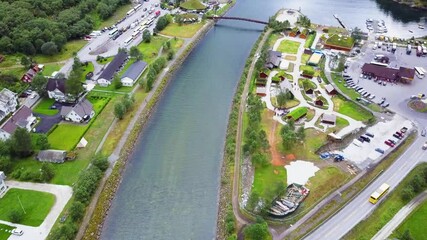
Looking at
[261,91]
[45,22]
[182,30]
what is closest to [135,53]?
[182,30]

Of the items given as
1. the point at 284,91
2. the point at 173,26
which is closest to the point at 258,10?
the point at 173,26

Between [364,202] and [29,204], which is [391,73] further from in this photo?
[29,204]

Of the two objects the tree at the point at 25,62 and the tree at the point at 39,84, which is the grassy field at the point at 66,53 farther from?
the tree at the point at 39,84

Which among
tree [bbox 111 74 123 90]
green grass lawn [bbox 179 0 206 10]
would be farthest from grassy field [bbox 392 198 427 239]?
green grass lawn [bbox 179 0 206 10]

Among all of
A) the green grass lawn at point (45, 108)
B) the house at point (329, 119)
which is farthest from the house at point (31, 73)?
the house at point (329, 119)

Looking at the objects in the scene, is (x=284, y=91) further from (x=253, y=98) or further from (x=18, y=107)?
(x=18, y=107)

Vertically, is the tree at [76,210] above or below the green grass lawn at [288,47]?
below

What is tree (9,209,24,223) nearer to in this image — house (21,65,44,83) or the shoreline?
the shoreline
